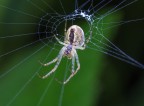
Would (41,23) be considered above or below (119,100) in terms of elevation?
above

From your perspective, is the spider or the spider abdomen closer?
the spider

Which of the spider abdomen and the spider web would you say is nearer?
the spider web

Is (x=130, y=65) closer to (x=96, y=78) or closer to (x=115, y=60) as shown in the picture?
(x=115, y=60)

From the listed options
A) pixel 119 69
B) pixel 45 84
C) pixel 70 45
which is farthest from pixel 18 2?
pixel 119 69

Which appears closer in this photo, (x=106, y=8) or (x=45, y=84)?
(x=45, y=84)
